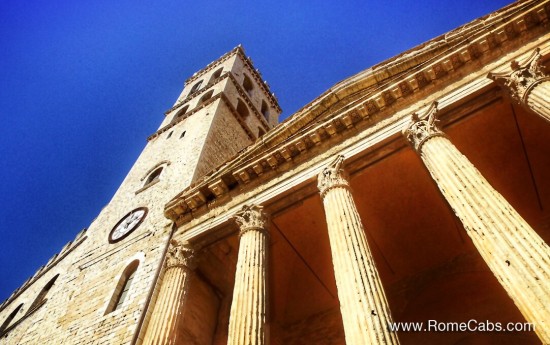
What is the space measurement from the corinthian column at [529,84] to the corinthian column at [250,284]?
5.59 m

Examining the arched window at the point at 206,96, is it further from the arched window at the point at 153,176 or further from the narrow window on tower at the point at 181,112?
the arched window at the point at 153,176

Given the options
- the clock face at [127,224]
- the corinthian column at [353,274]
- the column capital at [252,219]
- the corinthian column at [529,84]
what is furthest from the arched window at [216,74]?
the corinthian column at [529,84]

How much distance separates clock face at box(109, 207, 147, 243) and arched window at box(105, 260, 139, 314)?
6.27 ft

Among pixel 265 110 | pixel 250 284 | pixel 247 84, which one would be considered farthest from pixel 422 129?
pixel 247 84

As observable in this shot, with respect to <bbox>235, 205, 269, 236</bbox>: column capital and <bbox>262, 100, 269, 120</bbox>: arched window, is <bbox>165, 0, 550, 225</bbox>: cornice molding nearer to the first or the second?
<bbox>235, 205, 269, 236</bbox>: column capital

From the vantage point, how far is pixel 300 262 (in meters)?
11.1

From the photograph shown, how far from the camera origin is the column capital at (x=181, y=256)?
30.2 ft

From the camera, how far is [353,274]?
5953 mm

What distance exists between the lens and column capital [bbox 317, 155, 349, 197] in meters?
7.92

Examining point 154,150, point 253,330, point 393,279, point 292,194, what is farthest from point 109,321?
point 154,150

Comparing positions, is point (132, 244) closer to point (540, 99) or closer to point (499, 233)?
point (499, 233)

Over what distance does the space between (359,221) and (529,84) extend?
12.7ft

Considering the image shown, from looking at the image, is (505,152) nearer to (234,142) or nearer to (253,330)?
(253,330)

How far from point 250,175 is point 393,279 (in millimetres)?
5247
